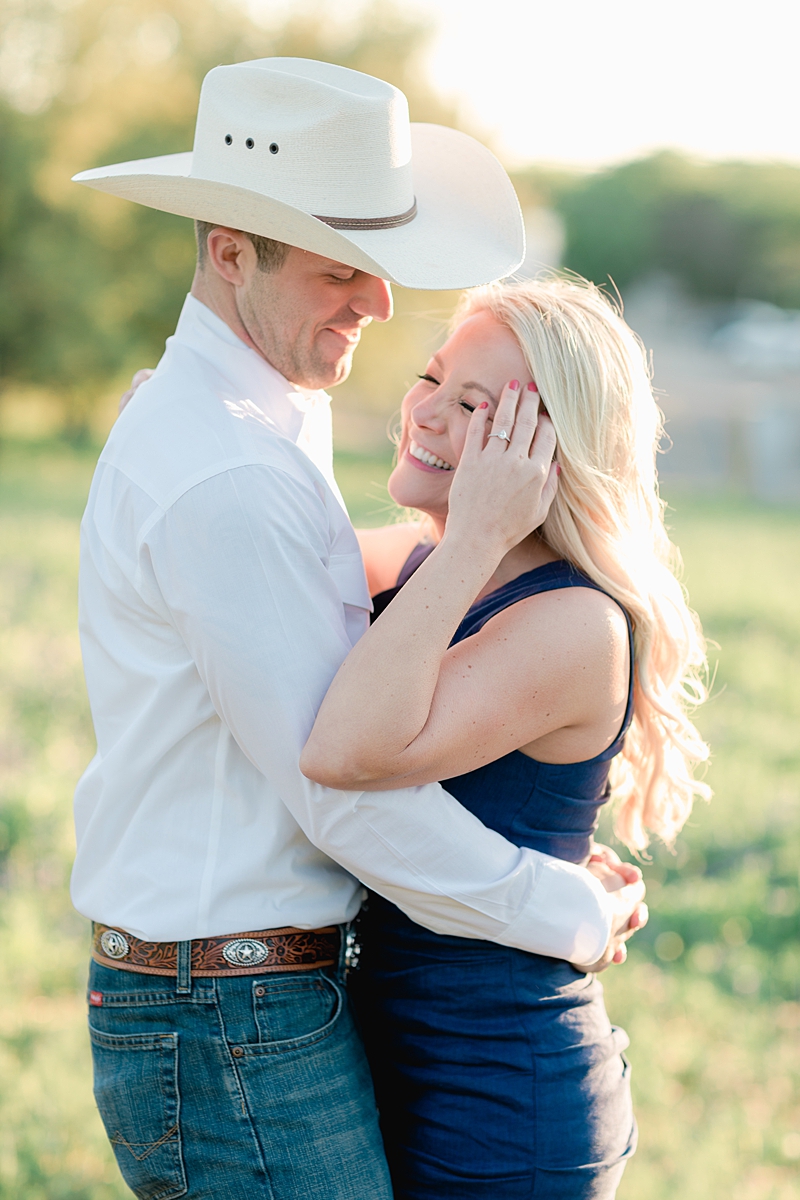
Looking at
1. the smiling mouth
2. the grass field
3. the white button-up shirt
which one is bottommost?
the grass field

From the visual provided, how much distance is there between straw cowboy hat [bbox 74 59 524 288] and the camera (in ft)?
6.79

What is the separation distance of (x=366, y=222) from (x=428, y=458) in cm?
55

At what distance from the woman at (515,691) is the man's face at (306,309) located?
268 millimetres

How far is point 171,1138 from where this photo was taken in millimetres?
2064

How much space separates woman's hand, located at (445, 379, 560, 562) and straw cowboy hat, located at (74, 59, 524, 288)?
0.29 meters

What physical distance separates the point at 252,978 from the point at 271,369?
1.17 meters

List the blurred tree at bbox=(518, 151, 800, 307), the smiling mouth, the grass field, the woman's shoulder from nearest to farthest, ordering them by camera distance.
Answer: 1. the woman's shoulder
2. the smiling mouth
3. the grass field
4. the blurred tree at bbox=(518, 151, 800, 307)

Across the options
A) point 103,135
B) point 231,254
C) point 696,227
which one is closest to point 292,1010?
point 231,254

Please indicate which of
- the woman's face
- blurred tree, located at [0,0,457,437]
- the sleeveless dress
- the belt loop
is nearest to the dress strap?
the sleeveless dress

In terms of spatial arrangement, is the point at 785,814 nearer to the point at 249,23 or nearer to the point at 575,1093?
the point at 575,1093

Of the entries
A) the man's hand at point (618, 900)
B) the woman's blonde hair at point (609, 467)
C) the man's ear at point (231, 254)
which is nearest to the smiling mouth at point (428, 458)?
the woman's blonde hair at point (609, 467)

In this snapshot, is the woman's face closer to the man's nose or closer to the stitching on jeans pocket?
the man's nose

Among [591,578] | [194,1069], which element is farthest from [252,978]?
[591,578]

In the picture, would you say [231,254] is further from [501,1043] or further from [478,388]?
[501,1043]
